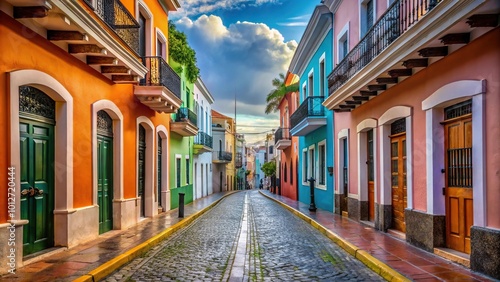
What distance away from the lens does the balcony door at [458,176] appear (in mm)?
6781

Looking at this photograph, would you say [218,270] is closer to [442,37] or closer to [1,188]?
[1,188]

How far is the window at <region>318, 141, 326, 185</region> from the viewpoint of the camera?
1812cm

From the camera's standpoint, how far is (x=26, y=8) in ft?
20.1

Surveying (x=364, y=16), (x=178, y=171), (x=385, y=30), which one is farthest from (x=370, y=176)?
(x=178, y=171)

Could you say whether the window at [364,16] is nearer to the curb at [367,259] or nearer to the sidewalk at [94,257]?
the curb at [367,259]

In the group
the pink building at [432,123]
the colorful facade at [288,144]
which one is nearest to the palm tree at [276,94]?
the colorful facade at [288,144]

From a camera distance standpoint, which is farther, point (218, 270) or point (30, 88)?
point (30, 88)

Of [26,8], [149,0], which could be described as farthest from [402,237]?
[149,0]

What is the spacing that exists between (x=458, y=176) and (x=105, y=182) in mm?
7680

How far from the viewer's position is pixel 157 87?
1256 cm

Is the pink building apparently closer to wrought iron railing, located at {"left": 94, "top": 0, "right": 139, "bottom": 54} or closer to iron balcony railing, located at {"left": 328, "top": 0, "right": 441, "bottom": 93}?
iron balcony railing, located at {"left": 328, "top": 0, "right": 441, "bottom": 93}

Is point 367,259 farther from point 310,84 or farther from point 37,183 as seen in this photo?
point 310,84

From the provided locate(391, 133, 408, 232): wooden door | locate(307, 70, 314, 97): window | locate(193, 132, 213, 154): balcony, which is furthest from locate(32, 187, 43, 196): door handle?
locate(193, 132, 213, 154): balcony

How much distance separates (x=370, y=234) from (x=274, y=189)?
32.5 metres
